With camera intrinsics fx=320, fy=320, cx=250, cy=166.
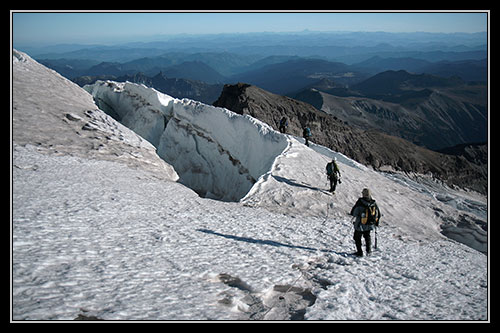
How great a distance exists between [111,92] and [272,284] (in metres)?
27.0

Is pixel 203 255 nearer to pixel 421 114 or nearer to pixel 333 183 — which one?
pixel 333 183

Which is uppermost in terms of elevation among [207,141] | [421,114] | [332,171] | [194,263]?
[421,114]

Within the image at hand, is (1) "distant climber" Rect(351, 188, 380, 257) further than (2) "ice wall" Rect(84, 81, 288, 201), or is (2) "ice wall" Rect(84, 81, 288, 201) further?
(2) "ice wall" Rect(84, 81, 288, 201)

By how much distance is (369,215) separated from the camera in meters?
7.62

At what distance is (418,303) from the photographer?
19.6 ft

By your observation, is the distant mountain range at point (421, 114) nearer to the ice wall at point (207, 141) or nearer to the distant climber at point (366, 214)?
the ice wall at point (207, 141)

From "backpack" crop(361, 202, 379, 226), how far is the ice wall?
816 centimetres

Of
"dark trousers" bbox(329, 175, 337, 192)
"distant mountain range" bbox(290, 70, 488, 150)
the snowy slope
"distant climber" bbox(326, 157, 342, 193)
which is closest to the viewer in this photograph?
the snowy slope

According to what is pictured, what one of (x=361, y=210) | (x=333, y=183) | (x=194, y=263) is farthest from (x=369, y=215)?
(x=333, y=183)

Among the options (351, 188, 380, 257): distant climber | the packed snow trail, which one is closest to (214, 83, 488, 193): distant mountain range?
the packed snow trail

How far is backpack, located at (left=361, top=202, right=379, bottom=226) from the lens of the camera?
760 cm

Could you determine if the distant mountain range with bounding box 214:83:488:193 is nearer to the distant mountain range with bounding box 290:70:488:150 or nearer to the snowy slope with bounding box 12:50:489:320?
the snowy slope with bounding box 12:50:489:320

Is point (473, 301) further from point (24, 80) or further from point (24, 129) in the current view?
point (24, 80)

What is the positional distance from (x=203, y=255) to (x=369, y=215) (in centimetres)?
398
